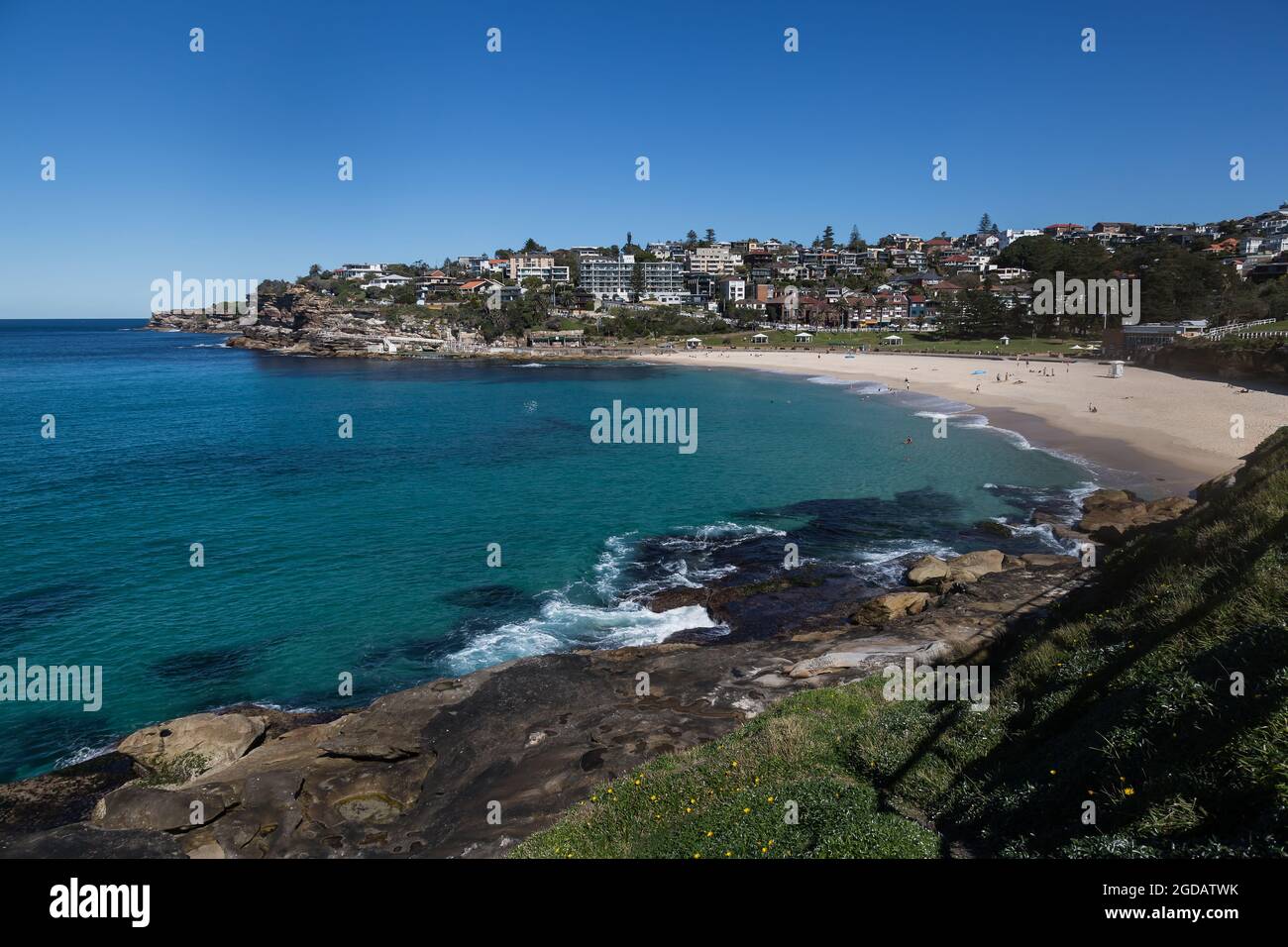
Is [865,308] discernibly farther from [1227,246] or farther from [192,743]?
[192,743]

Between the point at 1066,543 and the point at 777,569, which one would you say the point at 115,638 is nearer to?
the point at 777,569

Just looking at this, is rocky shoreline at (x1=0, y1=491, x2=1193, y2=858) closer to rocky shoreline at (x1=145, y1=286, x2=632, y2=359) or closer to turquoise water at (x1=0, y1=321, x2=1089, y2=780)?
turquoise water at (x1=0, y1=321, x2=1089, y2=780)

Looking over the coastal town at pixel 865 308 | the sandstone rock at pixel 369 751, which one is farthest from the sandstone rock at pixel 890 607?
the coastal town at pixel 865 308

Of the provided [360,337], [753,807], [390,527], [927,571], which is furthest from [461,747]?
[360,337]

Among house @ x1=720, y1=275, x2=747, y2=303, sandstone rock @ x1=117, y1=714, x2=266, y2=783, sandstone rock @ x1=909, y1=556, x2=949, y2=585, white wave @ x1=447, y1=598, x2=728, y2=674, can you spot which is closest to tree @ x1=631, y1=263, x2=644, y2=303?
house @ x1=720, y1=275, x2=747, y2=303


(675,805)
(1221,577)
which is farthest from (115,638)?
(1221,577)
